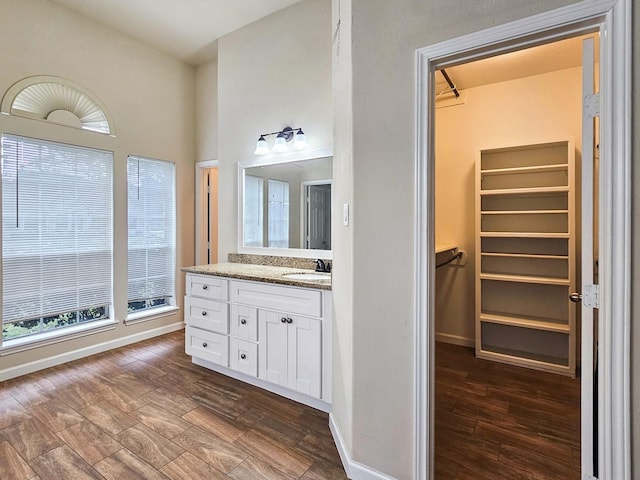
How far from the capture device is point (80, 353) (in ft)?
10.4

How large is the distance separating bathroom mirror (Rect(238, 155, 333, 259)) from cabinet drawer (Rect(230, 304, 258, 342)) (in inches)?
28.6

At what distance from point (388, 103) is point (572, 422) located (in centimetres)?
232

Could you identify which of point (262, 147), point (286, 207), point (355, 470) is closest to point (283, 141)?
point (262, 147)

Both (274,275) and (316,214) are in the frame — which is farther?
(316,214)

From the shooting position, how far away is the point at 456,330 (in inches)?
139

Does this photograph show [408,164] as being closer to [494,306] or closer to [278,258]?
[278,258]

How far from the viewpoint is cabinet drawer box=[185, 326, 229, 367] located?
2.71m

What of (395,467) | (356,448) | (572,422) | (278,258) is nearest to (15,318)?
(278,258)

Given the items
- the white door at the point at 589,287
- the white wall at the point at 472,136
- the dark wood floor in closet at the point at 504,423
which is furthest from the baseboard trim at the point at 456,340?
the white door at the point at 589,287

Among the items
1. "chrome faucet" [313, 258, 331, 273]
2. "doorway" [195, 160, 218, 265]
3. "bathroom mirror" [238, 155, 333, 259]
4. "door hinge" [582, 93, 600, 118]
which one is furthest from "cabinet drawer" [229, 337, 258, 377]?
"door hinge" [582, 93, 600, 118]

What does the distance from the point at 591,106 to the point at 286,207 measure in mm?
2310

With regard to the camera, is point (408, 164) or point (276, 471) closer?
point (408, 164)

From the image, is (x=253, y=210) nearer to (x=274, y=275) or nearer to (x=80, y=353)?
(x=274, y=275)

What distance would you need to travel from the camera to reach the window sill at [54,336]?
277 cm
